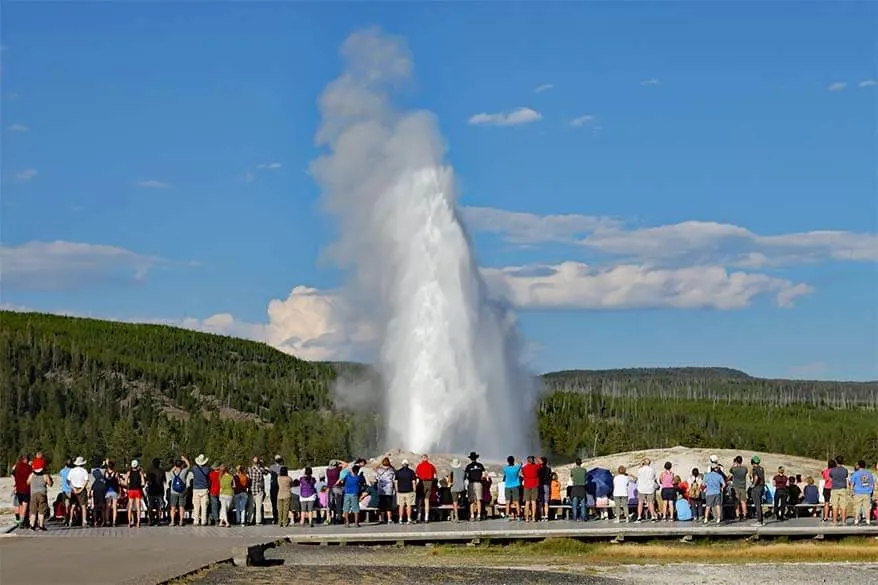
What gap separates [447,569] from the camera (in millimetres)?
20281

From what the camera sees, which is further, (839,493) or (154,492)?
(839,493)

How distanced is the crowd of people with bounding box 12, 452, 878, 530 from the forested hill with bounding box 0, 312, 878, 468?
3026 cm

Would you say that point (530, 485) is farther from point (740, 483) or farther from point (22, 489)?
point (22, 489)

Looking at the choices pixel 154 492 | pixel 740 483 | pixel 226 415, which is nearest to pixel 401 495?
pixel 154 492

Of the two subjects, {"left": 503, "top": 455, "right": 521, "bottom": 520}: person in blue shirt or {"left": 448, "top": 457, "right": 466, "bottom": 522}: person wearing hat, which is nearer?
{"left": 503, "top": 455, "right": 521, "bottom": 520}: person in blue shirt

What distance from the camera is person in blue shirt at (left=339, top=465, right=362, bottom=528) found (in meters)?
25.6

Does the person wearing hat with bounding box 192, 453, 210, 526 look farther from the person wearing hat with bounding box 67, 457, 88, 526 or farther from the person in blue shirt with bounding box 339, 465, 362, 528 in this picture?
the person in blue shirt with bounding box 339, 465, 362, 528

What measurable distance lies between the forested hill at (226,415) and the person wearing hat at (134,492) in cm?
3167

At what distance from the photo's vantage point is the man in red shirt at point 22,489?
24547 millimetres

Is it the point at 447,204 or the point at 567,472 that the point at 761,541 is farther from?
the point at 447,204

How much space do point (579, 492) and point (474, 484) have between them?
199cm

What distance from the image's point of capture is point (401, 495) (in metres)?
25.7

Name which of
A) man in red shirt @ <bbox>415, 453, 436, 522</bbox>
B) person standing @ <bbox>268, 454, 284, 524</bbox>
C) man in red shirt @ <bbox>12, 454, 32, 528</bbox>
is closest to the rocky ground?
man in red shirt @ <bbox>415, 453, 436, 522</bbox>

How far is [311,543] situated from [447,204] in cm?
3303
